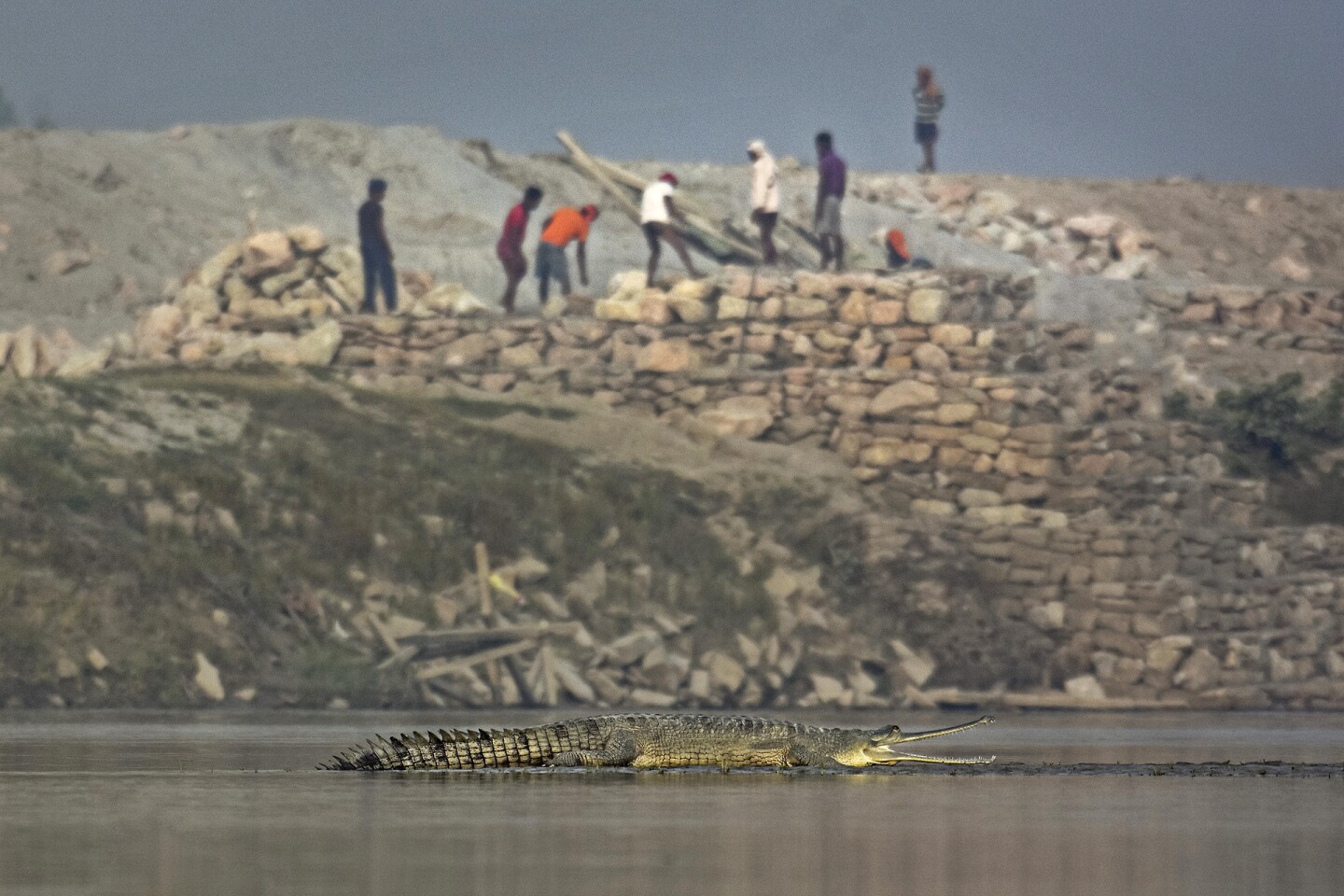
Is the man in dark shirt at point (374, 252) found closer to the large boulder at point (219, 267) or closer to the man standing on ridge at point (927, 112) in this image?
the large boulder at point (219, 267)

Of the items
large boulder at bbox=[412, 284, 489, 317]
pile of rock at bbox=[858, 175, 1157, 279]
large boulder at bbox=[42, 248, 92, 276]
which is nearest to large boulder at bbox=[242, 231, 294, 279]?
large boulder at bbox=[412, 284, 489, 317]

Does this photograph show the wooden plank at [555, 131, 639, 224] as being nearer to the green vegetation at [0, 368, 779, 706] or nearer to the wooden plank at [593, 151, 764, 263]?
the wooden plank at [593, 151, 764, 263]

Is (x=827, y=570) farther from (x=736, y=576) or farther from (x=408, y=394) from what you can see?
(x=408, y=394)

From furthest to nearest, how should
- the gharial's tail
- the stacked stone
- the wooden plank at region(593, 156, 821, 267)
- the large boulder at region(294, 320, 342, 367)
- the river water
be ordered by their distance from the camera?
the stacked stone → the wooden plank at region(593, 156, 821, 267) → the large boulder at region(294, 320, 342, 367) → the gharial's tail → the river water

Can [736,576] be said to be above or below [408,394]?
below

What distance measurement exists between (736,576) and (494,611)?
12.0 ft

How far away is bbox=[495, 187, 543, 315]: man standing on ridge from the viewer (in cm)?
4288

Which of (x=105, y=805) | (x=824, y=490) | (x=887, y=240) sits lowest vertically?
(x=105, y=805)

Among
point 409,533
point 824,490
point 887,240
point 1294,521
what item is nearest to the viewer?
point 409,533

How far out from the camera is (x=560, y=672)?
2972 cm

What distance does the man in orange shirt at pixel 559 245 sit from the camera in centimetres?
4409

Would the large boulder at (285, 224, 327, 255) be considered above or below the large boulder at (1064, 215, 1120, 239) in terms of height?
below

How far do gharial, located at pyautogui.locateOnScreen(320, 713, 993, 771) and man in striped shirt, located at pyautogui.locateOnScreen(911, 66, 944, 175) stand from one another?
39.0m

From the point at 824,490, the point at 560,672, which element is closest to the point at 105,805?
the point at 560,672
